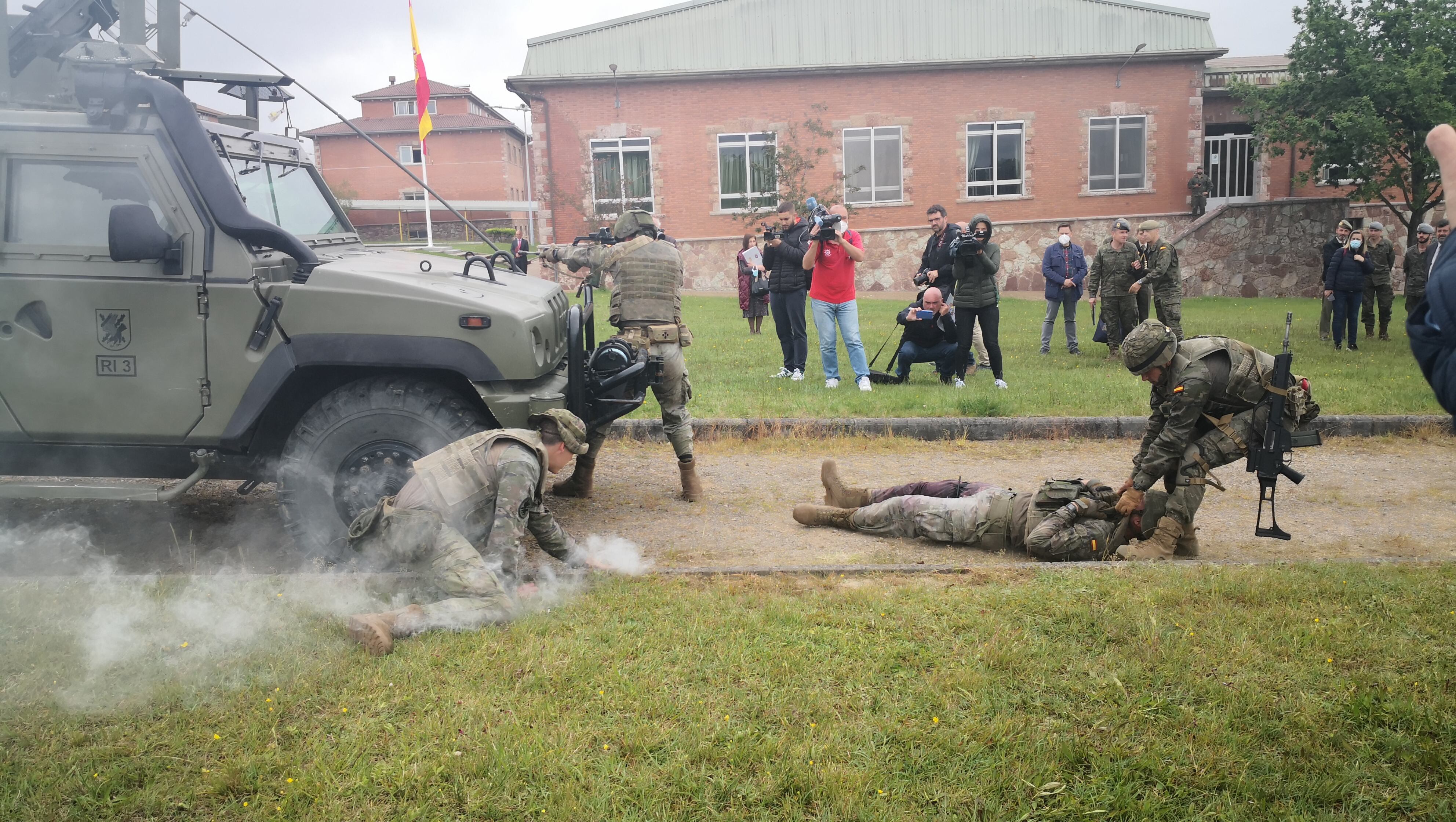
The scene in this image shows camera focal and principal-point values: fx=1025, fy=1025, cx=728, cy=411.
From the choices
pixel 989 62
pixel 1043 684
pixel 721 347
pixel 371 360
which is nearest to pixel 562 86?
pixel 989 62

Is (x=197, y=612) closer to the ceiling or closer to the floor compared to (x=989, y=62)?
closer to the floor

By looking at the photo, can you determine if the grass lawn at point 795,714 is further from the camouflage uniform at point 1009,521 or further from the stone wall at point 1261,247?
the stone wall at point 1261,247

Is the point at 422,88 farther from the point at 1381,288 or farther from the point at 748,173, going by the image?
the point at 1381,288

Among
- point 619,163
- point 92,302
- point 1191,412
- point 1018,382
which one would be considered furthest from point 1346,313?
point 619,163

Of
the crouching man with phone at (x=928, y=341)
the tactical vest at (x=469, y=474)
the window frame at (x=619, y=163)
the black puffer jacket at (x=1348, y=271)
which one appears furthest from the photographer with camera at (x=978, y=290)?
the window frame at (x=619, y=163)

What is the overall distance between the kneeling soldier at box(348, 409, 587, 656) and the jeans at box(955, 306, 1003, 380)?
22.4 ft

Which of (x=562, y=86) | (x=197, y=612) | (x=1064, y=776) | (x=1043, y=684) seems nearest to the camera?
(x=1064, y=776)

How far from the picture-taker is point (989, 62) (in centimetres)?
2828

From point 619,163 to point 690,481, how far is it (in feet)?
75.1

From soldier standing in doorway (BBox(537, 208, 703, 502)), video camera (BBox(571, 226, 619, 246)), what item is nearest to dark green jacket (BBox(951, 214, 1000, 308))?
soldier standing in doorway (BBox(537, 208, 703, 502))

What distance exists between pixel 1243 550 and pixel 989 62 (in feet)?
81.9

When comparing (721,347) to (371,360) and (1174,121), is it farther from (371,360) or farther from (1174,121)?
(1174,121)

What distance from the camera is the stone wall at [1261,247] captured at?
26.2 meters

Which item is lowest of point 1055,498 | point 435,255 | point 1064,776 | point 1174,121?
point 1064,776
